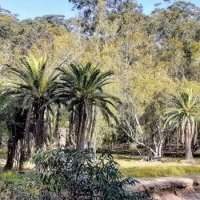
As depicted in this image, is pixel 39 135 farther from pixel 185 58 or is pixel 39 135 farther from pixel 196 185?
pixel 185 58

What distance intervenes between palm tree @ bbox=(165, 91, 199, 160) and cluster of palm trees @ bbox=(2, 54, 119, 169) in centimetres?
1923

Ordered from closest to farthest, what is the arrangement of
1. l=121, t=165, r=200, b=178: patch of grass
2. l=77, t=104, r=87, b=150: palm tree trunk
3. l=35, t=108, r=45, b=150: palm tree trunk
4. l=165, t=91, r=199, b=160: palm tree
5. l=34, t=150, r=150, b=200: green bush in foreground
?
l=34, t=150, r=150, b=200: green bush in foreground
l=121, t=165, r=200, b=178: patch of grass
l=35, t=108, r=45, b=150: palm tree trunk
l=77, t=104, r=87, b=150: palm tree trunk
l=165, t=91, r=199, b=160: palm tree

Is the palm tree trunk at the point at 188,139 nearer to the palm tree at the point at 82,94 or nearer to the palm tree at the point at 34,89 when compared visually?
the palm tree at the point at 82,94

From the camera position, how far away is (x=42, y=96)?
89.1 ft

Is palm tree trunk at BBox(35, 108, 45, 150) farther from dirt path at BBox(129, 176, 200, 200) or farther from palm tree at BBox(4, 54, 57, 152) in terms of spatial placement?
dirt path at BBox(129, 176, 200, 200)

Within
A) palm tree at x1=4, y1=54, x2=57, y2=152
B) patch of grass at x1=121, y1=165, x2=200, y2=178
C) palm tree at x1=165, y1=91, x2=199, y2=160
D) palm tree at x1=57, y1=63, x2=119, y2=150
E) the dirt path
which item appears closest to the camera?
the dirt path

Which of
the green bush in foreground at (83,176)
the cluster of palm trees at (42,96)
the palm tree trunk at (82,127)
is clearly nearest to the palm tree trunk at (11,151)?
the cluster of palm trees at (42,96)

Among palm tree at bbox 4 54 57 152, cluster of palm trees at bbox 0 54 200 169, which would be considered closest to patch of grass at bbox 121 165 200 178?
cluster of palm trees at bbox 0 54 200 169

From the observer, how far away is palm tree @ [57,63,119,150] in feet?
94.4

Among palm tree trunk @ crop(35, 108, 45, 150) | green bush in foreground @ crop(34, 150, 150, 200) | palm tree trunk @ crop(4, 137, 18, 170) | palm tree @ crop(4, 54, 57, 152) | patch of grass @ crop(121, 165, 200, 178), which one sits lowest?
green bush in foreground @ crop(34, 150, 150, 200)

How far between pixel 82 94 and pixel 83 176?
2230 cm

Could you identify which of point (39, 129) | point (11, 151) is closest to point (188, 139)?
point (11, 151)

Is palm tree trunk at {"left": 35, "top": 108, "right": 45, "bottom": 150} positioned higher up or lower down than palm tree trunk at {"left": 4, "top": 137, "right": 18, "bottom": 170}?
higher up

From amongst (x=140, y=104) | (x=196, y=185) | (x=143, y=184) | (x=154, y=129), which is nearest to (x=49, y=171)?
(x=143, y=184)
